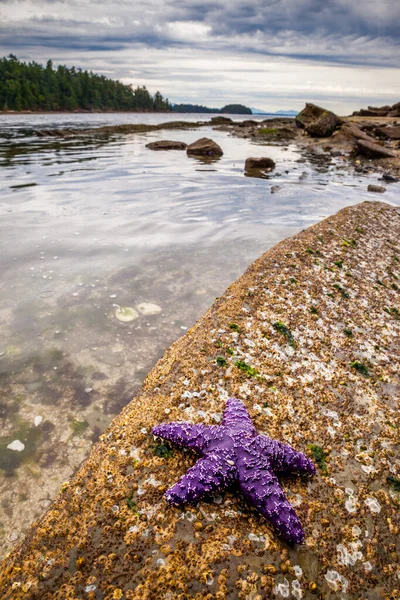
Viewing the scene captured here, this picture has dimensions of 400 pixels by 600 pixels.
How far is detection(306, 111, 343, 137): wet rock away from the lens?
42500 mm

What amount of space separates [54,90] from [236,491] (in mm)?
160070

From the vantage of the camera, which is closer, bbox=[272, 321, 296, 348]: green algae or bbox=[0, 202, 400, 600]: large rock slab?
bbox=[0, 202, 400, 600]: large rock slab

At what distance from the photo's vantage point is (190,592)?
2.31m

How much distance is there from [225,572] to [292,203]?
14.6m

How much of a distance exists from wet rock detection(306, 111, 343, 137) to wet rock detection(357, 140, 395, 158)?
48.5ft

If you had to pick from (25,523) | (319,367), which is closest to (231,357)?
(319,367)

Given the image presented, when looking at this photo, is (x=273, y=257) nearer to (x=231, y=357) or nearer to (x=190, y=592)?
(x=231, y=357)

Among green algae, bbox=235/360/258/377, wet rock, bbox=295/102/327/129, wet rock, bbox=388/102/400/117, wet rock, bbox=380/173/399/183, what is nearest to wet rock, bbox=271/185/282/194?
wet rock, bbox=380/173/399/183

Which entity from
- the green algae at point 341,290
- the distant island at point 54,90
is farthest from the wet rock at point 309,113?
the distant island at point 54,90

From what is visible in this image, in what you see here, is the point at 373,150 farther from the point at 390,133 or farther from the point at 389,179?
the point at 390,133

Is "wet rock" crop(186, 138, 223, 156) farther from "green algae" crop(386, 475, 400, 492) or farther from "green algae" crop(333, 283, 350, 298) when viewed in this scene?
"green algae" crop(386, 475, 400, 492)

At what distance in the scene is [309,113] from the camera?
2034 inches

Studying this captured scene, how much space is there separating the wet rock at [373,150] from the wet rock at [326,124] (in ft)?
48.5

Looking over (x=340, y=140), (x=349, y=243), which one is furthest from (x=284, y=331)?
(x=340, y=140)
